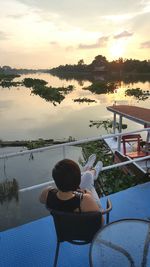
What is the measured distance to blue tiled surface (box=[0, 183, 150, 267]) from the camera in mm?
3588

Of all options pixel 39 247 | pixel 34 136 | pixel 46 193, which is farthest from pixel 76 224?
pixel 34 136

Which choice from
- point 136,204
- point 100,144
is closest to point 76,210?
point 136,204

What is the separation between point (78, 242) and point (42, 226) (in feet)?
4.53

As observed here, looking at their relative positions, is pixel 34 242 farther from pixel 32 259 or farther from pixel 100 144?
pixel 100 144

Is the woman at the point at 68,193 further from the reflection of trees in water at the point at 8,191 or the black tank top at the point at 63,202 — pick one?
the reflection of trees in water at the point at 8,191

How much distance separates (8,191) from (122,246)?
869 centimetres

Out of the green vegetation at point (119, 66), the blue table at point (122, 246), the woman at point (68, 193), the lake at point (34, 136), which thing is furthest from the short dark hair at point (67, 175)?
the green vegetation at point (119, 66)

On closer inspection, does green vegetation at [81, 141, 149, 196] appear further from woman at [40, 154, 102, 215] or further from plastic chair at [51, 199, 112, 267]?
woman at [40, 154, 102, 215]

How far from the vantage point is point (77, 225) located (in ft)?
9.24

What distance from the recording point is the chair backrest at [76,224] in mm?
2717

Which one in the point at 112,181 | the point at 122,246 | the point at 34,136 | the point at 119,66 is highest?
the point at 119,66

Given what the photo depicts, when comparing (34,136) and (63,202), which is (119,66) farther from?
(63,202)

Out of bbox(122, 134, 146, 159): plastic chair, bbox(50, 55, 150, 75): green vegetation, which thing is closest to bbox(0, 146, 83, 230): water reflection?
bbox(122, 134, 146, 159): plastic chair

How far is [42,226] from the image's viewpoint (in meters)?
4.27
